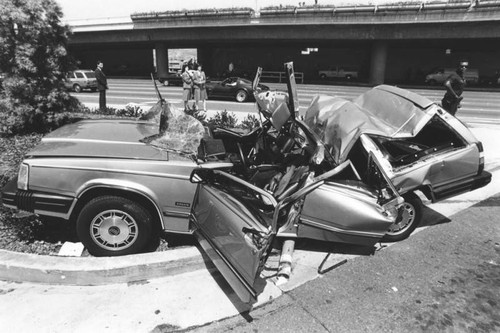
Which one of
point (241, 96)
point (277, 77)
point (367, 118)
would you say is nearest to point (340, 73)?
point (277, 77)

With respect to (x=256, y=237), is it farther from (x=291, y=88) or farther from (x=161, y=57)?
(x=161, y=57)

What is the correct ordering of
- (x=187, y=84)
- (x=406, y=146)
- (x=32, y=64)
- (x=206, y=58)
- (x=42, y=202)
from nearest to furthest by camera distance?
1. (x=42, y=202)
2. (x=406, y=146)
3. (x=32, y=64)
4. (x=187, y=84)
5. (x=206, y=58)

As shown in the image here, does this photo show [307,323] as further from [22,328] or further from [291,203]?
[22,328]

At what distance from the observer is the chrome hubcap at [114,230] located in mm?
3625

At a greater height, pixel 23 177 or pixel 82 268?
pixel 23 177

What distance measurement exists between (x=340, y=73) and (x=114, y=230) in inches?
1450

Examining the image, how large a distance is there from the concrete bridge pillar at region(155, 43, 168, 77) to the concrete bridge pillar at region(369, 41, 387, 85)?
841 inches

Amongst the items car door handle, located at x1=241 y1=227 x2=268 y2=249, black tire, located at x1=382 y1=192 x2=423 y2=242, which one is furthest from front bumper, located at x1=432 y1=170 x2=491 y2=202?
car door handle, located at x1=241 y1=227 x2=268 y2=249

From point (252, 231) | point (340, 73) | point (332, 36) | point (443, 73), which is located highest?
point (332, 36)

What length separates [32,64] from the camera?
6559 millimetres

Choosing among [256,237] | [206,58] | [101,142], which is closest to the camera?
[256,237]

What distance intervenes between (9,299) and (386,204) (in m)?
3.76

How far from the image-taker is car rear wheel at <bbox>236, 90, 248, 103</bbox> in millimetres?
17734

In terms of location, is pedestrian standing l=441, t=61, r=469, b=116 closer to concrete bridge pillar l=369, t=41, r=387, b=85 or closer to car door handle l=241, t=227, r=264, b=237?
car door handle l=241, t=227, r=264, b=237
